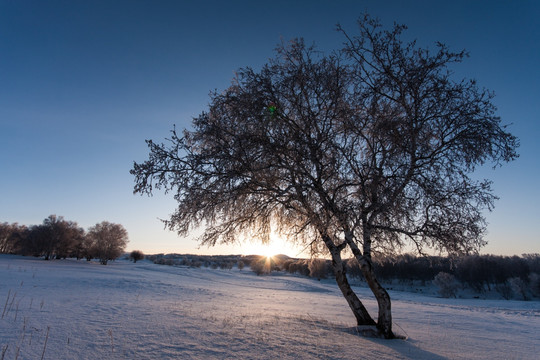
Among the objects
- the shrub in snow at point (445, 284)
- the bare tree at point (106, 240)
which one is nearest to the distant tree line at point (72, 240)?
the bare tree at point (106, 240)

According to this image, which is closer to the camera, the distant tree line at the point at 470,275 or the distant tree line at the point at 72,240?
the distant tree line at the point at 72,240

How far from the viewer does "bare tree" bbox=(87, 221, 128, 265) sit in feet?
184

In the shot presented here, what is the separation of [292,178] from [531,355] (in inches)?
413

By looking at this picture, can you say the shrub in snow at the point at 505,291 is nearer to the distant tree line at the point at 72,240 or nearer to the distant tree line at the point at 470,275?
the distant tree line at the point at 470,275

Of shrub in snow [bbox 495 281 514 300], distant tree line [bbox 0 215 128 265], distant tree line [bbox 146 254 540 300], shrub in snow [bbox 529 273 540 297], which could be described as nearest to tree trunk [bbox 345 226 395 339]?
distant tree line [bbox 146 254 540 300]

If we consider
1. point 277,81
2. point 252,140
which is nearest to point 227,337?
point 252,140

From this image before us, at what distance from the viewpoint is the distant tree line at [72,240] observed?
50969mm

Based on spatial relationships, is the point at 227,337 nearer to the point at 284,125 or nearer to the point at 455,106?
the point at 284,125

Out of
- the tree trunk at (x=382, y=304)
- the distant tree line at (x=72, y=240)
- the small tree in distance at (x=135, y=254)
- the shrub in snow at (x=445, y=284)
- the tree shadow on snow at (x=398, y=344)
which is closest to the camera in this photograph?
the tree shadow on snow at (x=398, y=344)

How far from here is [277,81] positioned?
8.58 m

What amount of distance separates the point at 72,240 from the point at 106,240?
5855mm

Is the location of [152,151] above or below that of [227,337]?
above

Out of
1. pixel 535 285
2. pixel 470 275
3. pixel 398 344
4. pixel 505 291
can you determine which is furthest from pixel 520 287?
pixel 398 344

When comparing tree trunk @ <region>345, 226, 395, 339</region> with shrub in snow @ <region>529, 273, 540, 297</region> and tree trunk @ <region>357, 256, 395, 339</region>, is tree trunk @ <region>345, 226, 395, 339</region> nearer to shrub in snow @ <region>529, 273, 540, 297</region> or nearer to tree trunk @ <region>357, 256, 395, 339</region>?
tree trunk @ <region>357, 256, 395, 339</region>
